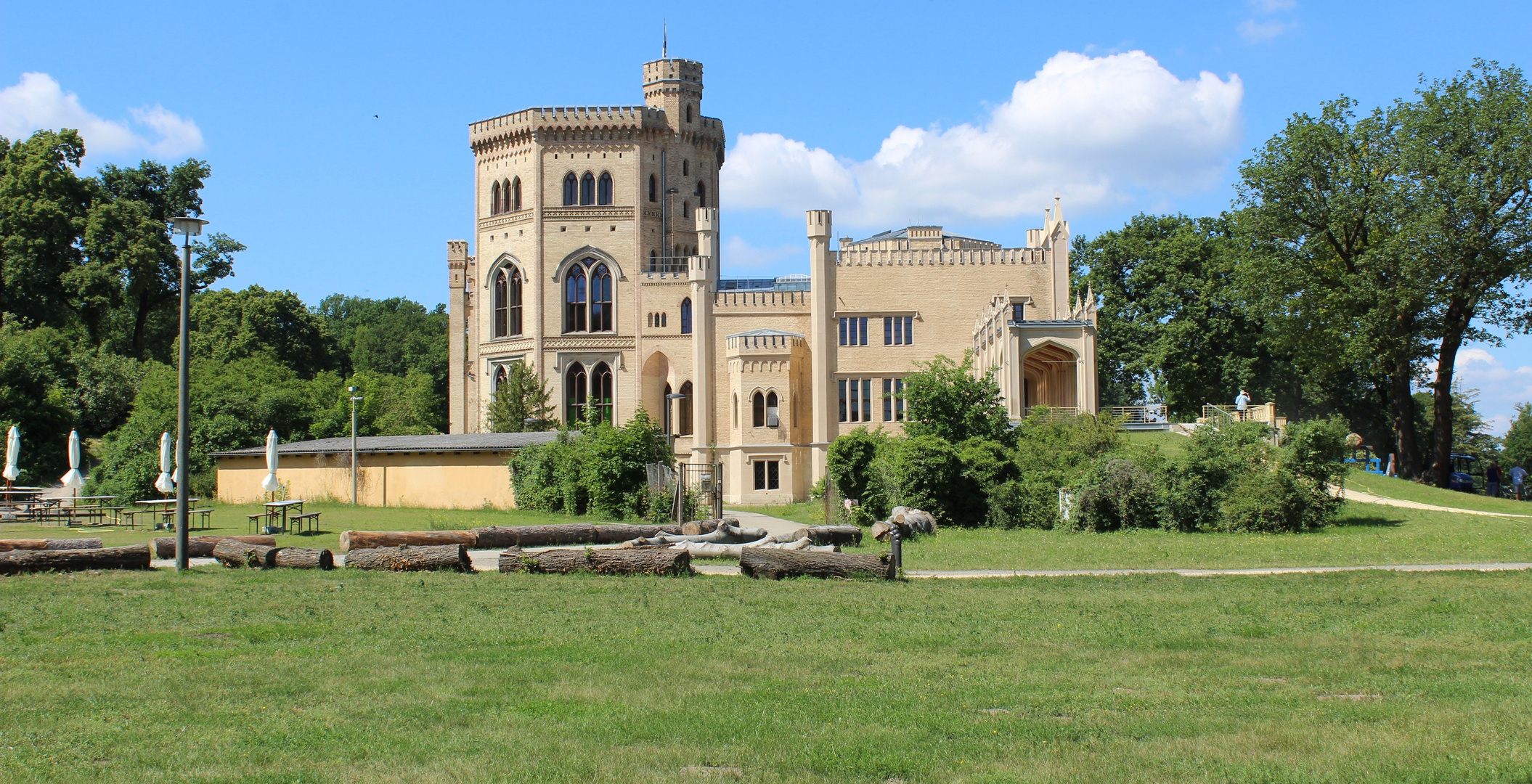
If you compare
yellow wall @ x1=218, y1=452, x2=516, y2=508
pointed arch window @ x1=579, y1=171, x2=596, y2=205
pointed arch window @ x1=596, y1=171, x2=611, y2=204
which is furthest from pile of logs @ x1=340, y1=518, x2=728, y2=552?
pointed arch window @ x1=579, y1=171, x2=596, y2=205

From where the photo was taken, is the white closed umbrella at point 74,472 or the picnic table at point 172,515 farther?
the white closed umbrella at point 74,472

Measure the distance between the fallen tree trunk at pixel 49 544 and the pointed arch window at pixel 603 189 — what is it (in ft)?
126

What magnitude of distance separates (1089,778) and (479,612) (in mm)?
8483

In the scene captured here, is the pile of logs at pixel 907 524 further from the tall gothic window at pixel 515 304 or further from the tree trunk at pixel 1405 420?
the tall gothic window at pixel 515 304

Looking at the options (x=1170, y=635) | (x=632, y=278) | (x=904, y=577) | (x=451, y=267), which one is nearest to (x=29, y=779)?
(x=1170, y=635)

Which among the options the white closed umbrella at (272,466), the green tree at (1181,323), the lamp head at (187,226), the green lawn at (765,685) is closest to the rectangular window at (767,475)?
the green tree at (1181,323)

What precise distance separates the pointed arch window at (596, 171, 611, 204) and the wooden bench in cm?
2906

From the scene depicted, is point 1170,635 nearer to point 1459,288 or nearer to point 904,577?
point 904,577

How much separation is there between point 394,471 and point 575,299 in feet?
60.3

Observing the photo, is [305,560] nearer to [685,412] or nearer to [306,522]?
[306,522]

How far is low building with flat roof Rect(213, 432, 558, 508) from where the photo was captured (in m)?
39.0

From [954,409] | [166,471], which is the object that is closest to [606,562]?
[166,471]

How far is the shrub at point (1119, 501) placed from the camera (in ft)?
94.2

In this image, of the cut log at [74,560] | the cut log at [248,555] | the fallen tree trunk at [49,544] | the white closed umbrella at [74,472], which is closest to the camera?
the cut log at [74,560]
